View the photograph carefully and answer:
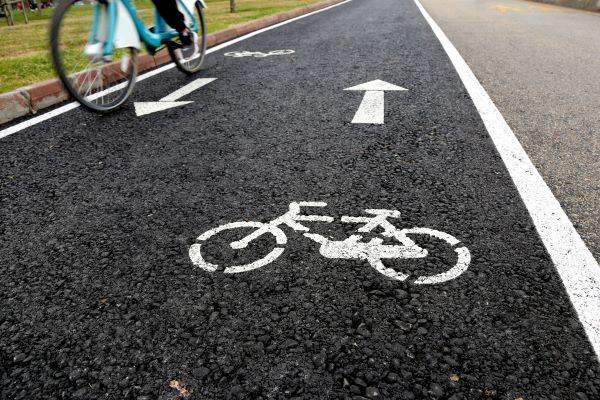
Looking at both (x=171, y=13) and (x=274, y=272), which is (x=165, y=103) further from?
(x=274, y=272)

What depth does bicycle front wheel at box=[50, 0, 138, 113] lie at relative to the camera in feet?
14.1

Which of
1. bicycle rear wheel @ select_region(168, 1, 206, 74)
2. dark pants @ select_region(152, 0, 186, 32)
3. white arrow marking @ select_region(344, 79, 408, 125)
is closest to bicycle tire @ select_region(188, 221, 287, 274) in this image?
white arrow marking @ select_region(344, 79, 408, 125)

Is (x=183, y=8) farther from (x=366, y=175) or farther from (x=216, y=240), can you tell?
(x=216, y=240)

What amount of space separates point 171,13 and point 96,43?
125 cm

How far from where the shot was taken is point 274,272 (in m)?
2.19

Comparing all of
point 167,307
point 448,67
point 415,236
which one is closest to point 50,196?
point 167,307

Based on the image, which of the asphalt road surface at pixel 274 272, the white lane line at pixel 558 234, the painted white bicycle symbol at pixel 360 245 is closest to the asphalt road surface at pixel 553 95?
the white lane line at pixel 558 234

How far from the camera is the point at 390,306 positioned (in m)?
1.95

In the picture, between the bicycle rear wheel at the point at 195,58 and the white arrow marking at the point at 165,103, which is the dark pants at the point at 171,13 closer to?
the bicycle rear wheel at the point at 195,58

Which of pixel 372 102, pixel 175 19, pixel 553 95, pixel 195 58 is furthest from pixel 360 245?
pixel 195 58

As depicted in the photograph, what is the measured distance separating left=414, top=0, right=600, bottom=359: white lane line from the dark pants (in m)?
3.39

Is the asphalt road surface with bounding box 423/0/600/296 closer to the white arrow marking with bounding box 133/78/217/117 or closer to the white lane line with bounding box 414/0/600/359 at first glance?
the white lane line with bounding box 414/0/600/359

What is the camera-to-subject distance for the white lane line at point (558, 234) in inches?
75.1

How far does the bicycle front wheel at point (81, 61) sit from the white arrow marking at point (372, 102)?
7.43 feet
